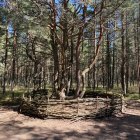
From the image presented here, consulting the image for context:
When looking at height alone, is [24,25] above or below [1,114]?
above

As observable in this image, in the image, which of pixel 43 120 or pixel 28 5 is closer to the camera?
pixel 43 120

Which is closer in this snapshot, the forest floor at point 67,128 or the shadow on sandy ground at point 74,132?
the shadow on sandy ground at point 74,132

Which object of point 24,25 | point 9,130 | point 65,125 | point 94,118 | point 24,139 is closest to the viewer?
point 24,139

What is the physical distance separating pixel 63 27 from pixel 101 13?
2600 millimetres

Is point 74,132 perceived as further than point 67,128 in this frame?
No

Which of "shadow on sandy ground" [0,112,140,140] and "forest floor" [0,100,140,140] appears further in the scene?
"forest floor" [0,100,140,140]

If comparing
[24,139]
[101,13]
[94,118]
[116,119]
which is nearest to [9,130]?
[24,139]

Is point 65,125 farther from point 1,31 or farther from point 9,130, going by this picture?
point 1,31

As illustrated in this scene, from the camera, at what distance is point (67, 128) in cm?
1380

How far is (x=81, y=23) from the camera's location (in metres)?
17.2

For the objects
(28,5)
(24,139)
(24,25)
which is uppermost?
(28,5)

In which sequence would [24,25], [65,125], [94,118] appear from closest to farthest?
[65,125] < [94,118] < [24,25]

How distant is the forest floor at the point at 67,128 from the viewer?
1227cm

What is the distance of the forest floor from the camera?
1227 centimetres
